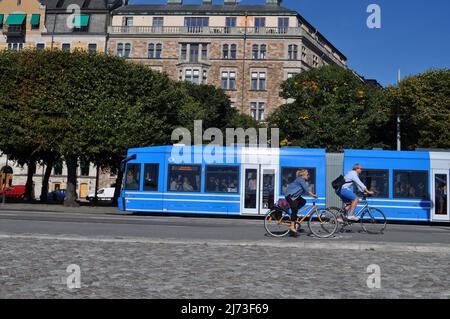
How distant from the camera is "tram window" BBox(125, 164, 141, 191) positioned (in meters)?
24.7

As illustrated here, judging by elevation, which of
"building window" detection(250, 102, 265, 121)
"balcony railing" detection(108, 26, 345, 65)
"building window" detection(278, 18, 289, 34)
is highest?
"building window" detection(278, 18, 289, 34)

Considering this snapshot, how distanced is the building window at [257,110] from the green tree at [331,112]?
23377 millimetres

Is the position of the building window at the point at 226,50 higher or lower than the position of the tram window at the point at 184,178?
higher

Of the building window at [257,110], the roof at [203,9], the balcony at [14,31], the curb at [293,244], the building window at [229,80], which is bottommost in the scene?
the curb at [293,244]

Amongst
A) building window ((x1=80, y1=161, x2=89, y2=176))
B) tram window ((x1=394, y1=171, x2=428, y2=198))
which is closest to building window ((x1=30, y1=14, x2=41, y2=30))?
building window ((x1=80, y1=161, x2=89, y2=176))

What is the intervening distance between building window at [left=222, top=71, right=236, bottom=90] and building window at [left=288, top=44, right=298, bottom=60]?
844 cm

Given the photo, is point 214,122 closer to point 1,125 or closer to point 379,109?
point 379,109

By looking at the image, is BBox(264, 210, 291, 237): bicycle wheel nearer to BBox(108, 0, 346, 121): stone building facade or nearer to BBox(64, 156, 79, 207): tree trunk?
BBox(64, 156, 79, 207): tree trunk

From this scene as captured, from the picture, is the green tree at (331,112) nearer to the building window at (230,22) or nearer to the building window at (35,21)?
the building window at (230,22)

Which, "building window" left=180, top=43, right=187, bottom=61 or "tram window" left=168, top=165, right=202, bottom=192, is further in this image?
"building window" left=180, top=43, right=187, bottom=61

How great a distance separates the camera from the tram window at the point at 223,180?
2397 cm

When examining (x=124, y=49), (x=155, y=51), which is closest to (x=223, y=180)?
(x=155, y=51)

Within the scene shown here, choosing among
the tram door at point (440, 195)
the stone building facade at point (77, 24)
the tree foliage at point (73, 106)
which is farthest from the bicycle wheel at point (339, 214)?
the stone building facade at point (77, 24)

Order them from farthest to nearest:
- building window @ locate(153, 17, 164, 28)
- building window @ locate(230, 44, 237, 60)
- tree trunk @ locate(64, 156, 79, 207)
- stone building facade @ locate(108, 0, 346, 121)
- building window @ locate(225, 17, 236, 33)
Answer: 1. building window @ locate(153, 17, 164, 28)
2. building window @ locate(225, 17, 236, 33)
3. building window @ locate(230, 44, 237, 60)
4. stone building facade @ locate(108, 0, 346, 121)
5. tree trunk @ locate(64, 156, 79, 207)
